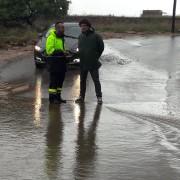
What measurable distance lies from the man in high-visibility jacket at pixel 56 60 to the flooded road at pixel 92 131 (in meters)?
0.33

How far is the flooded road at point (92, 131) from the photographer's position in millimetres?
6617

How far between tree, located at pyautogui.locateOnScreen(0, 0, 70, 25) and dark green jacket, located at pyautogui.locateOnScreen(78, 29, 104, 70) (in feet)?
113

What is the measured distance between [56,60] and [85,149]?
13.9 feet

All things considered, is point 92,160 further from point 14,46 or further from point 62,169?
point 14,46

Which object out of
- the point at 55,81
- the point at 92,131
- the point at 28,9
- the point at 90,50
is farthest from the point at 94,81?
the point at 28,9

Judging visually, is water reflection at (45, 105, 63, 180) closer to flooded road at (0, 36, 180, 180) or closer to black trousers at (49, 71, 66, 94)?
flooded road at (0, 36, 180, 180)

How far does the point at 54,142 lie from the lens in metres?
7.95

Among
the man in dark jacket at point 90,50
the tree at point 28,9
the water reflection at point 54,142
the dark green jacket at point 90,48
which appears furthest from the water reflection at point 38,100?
the tree at point 28,9

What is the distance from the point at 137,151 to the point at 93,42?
14.8 ft

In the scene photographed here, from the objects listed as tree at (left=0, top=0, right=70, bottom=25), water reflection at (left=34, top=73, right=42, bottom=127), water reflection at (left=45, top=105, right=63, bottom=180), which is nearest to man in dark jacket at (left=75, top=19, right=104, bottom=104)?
water reflection at (left=34, top=73, right=42, bottom=127)

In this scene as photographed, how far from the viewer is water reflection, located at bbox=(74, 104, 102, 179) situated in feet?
21.5

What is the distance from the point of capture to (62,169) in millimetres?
6586

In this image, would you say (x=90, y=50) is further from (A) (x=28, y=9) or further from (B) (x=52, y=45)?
(A) (x=28, y=9)

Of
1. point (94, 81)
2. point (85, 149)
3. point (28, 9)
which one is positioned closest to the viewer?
point (85, 149)
